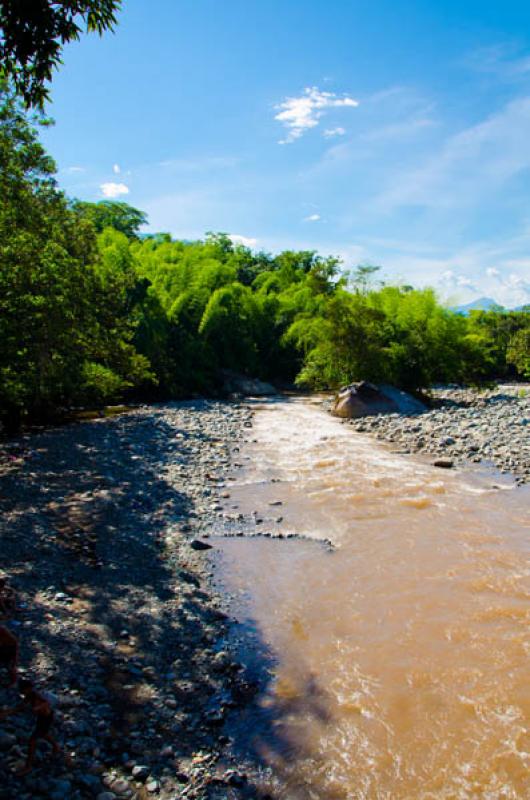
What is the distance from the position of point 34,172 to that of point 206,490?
21.3 feet

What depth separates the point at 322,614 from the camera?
199 inches

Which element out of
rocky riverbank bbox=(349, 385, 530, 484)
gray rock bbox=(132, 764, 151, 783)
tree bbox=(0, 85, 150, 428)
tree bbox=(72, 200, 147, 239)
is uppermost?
tree bbox=(72, 200, 147, 239)

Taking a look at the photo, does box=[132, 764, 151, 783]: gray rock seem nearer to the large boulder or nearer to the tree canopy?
the tree canopy

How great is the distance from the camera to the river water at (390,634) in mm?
3287

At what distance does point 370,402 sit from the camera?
17297mm

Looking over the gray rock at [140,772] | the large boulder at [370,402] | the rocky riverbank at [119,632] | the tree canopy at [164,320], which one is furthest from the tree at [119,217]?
the gray rock at [140,772]

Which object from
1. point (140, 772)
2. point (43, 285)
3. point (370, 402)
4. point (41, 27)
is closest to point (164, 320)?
point (370, 402)

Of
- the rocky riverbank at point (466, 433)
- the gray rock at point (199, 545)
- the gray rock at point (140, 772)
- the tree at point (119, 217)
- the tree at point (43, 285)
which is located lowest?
the gray rock at point (140, 772)

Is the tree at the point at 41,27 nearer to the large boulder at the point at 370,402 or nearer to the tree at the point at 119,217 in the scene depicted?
the large boulder at the point at 370,402

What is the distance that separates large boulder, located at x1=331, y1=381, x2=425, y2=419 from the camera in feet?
56.1

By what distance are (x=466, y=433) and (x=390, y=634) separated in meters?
9.41

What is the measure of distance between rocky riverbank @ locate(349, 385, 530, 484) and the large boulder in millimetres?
701

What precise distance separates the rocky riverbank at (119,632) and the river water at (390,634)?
15.2 inches

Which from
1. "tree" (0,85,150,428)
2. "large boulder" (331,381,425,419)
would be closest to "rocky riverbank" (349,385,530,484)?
"large boulder" (331,381,425,419)
